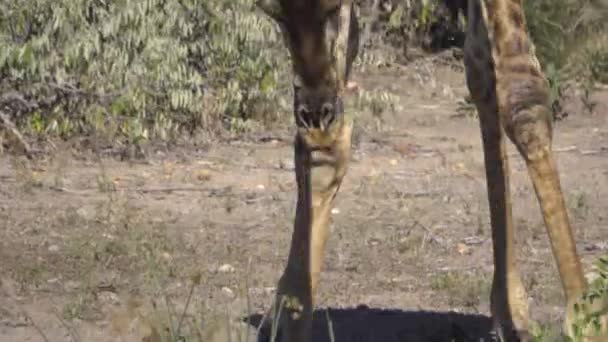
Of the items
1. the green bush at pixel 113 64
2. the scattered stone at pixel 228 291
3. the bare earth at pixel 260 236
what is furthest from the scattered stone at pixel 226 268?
the green bush at pixel 113 64

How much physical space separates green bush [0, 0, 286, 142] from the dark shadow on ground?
2.84 meters

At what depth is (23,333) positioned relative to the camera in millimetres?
4941

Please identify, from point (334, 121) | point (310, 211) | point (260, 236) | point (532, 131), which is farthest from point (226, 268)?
point (532, 131)

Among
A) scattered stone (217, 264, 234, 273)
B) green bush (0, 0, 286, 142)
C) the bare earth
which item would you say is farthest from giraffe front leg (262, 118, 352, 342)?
green bush (0, 0, 286, 142)

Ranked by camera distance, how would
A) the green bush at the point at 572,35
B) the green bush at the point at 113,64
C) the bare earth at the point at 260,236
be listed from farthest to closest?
the green bush at the point at 572,35
the green bush at the point at 113,64
the bare earth at the point at 260,236

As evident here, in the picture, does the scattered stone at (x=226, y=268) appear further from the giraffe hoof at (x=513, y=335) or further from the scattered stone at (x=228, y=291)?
→ the giraffe hoof at (x=513, y=335)

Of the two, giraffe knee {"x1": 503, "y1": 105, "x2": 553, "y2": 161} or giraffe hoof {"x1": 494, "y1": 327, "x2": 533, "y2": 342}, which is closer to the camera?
giraffe knee {"x1": 503, "y1": 105, "x2": 553, "y2": 161}

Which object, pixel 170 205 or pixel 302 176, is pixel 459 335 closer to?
pixel 302 176

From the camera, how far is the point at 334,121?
4176mm

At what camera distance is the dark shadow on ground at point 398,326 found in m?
5.04

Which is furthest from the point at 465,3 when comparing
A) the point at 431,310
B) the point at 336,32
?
the point at 336,32

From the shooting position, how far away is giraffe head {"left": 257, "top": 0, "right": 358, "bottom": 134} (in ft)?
13.3

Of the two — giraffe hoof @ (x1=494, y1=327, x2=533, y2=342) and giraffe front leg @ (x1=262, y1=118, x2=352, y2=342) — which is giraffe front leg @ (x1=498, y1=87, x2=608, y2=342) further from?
giraffe hoof @ (x1=494, y1=327, x2=533, y2=342)

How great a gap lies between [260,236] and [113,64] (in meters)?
1.94
